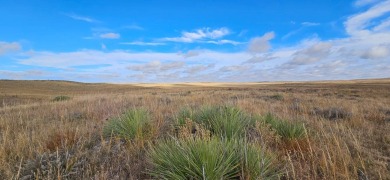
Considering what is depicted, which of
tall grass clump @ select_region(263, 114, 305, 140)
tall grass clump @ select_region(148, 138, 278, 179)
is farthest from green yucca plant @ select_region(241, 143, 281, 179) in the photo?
tall grass clump @ select_region(263, 114, 305, 140)

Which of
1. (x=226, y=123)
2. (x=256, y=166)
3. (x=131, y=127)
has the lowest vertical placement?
(x=256, y=166)

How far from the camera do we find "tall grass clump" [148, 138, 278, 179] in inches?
129

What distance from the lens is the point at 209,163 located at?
328 cm

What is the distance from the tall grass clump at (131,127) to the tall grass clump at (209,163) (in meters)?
2.08

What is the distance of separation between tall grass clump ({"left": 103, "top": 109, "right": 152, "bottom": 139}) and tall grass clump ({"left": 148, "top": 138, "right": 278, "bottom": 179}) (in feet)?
6.84

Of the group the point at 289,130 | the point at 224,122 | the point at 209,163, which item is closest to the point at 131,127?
the point at 224,122

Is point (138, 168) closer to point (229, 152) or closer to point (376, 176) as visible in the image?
point (229, 152)

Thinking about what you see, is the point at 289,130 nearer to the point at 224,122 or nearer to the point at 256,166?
the point at 224,122

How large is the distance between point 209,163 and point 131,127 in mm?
2996

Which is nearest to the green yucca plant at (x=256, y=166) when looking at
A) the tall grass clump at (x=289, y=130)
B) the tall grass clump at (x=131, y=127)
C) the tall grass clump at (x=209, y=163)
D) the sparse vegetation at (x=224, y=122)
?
the tall grass clump at (x=209, y=163)

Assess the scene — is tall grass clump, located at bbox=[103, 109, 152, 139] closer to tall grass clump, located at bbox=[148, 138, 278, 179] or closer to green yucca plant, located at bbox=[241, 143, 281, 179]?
tall grass clump, located at bbox=[148, 138, 278, 179]

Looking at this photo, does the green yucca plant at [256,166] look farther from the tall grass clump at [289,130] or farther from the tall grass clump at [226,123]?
the tall grass clump at [289,130]

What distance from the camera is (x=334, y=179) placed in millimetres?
3680

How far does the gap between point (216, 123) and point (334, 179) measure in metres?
2.59
